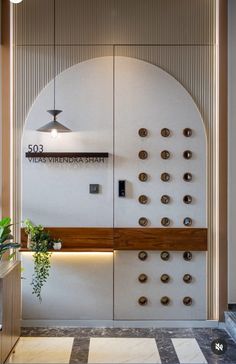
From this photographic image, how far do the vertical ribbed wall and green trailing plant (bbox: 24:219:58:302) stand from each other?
0.26 m

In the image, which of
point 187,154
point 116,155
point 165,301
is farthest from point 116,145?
point 165,301

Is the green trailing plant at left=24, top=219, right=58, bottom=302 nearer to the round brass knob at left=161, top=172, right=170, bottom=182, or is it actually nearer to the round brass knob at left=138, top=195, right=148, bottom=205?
the round brass knob at left=138, top=195, right=148, bottom=205

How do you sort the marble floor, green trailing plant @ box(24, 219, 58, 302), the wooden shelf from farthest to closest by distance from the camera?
the wooden shelf → green trailing plant @ box(24, 219, 58, 302) → the marble floor

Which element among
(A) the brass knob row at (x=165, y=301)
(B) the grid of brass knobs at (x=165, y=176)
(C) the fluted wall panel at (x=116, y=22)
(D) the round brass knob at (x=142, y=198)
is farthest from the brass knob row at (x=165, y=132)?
(A) the brass knob row at (x=165, y=301)

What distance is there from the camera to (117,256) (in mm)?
4387

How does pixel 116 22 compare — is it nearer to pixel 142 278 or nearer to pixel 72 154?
pixel 72 154

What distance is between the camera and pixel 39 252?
4.24m

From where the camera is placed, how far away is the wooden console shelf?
4363 millimetres

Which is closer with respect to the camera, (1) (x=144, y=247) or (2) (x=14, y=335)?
(2) (x=14, y=335)

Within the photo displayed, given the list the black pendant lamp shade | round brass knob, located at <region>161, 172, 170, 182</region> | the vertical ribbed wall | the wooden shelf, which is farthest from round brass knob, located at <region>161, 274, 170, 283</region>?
the black pendant lamp shade

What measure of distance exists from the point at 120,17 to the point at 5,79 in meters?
1.45

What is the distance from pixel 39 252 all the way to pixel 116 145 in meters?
1.44

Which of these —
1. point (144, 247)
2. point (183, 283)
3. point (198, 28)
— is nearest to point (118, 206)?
point (144, 247)

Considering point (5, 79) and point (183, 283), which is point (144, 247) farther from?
point (5, 79)
